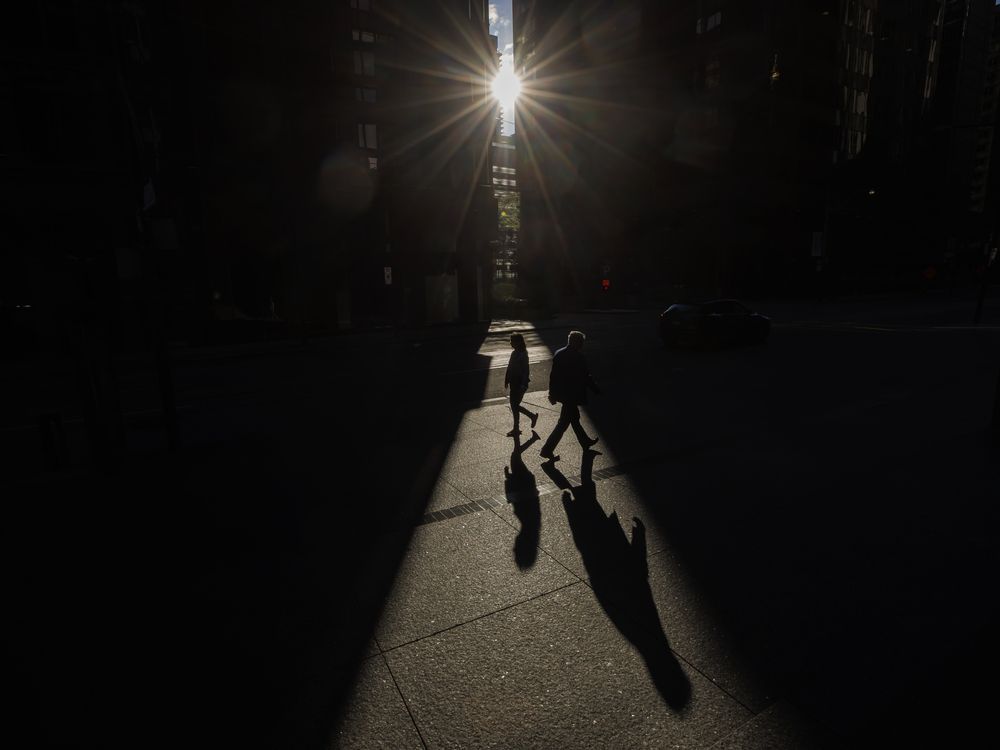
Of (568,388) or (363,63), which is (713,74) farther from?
(568,388)

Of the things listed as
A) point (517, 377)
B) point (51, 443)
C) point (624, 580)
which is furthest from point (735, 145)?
point (51, 443)

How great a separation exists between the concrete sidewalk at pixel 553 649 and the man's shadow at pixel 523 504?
1.2 inches

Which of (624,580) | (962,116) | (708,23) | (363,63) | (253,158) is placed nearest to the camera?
(624,580)

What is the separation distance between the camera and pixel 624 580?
14.4 feet

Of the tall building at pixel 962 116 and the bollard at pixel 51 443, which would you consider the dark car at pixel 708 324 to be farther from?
the tall building at pixel 962 116

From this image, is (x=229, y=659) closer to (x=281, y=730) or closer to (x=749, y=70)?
(x=281, y=730)

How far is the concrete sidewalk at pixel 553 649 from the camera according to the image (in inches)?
116

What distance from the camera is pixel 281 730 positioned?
2990mm

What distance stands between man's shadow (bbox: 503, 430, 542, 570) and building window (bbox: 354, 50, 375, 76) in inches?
1510

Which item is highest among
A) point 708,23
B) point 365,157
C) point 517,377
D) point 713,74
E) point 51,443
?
point 708,23

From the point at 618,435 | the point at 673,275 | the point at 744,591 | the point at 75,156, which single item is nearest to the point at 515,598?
the point at 744,591

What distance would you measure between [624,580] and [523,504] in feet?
5.89

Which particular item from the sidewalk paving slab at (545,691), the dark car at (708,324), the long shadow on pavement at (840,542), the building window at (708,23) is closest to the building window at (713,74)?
the building window at (708,23)

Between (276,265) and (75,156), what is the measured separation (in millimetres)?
7920
